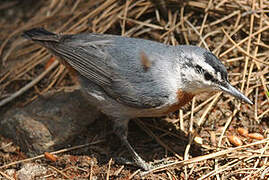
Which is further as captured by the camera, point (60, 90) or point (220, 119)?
point (60, 90)

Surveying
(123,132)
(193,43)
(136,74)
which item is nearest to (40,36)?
(136,74)

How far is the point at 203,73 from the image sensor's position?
3.39 meters

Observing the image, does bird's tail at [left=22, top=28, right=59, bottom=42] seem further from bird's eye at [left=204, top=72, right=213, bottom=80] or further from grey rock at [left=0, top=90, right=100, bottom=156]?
bird's eye at [left=204, top=72, right=213, bottom=80]

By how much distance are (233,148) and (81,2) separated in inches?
125

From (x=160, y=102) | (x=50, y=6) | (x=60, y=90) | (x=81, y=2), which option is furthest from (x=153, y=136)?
(x=50, y=6)

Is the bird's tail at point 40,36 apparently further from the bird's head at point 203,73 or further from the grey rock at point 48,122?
the bird's head at point 203,73

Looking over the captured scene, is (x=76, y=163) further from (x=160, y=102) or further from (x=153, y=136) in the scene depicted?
(x=160, y=102)

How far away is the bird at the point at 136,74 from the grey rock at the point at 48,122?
0.44m

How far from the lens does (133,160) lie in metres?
3.83

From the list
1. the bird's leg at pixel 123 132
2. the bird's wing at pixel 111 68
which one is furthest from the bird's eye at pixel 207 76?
the bird's leg at pixel 123 132

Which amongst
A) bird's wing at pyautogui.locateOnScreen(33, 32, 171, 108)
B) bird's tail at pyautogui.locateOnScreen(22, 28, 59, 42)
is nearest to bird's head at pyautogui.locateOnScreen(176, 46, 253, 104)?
bird's wing at pyautogui.locateOnScreen(33, 32, 171, 108)

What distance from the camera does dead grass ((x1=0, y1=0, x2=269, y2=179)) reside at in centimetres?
357

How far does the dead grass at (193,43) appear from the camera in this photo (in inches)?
140

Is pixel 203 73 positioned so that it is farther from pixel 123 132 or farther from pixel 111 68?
pixel 123 132
